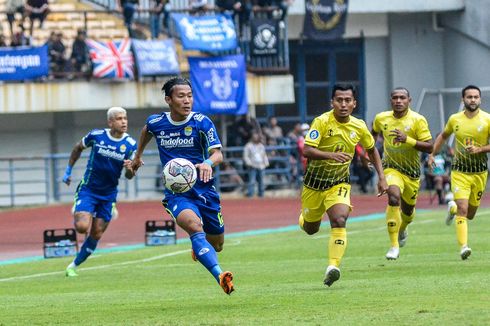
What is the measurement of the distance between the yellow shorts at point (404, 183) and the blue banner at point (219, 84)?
63.5 ft

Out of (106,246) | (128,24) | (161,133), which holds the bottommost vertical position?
(106,246)

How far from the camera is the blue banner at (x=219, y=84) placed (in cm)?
3875

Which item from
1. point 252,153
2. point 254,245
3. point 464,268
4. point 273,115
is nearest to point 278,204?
point 252,153

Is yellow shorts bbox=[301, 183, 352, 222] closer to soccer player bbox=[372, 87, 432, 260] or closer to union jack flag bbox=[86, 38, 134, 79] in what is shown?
soccer player bbox=[372, 87, 432, 260]

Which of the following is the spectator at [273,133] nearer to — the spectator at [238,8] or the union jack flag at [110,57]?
the spectator at [238,8]

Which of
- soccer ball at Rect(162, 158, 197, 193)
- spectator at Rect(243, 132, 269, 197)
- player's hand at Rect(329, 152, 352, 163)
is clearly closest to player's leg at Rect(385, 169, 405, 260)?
player's hand at Rect(329, 152, 352, 163)

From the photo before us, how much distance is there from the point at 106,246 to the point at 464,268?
1172 cm

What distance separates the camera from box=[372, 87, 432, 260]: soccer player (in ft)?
62.0

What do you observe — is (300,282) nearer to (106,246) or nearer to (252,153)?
(106,246)

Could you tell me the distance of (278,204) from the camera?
124ft

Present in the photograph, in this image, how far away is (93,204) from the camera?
1966 centimetres

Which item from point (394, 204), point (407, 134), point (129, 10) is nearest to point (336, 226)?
point (394, 204)

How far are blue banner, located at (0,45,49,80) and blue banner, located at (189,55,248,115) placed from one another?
4.28m

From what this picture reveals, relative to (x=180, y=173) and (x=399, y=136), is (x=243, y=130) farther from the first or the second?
(x=180, y=173)
